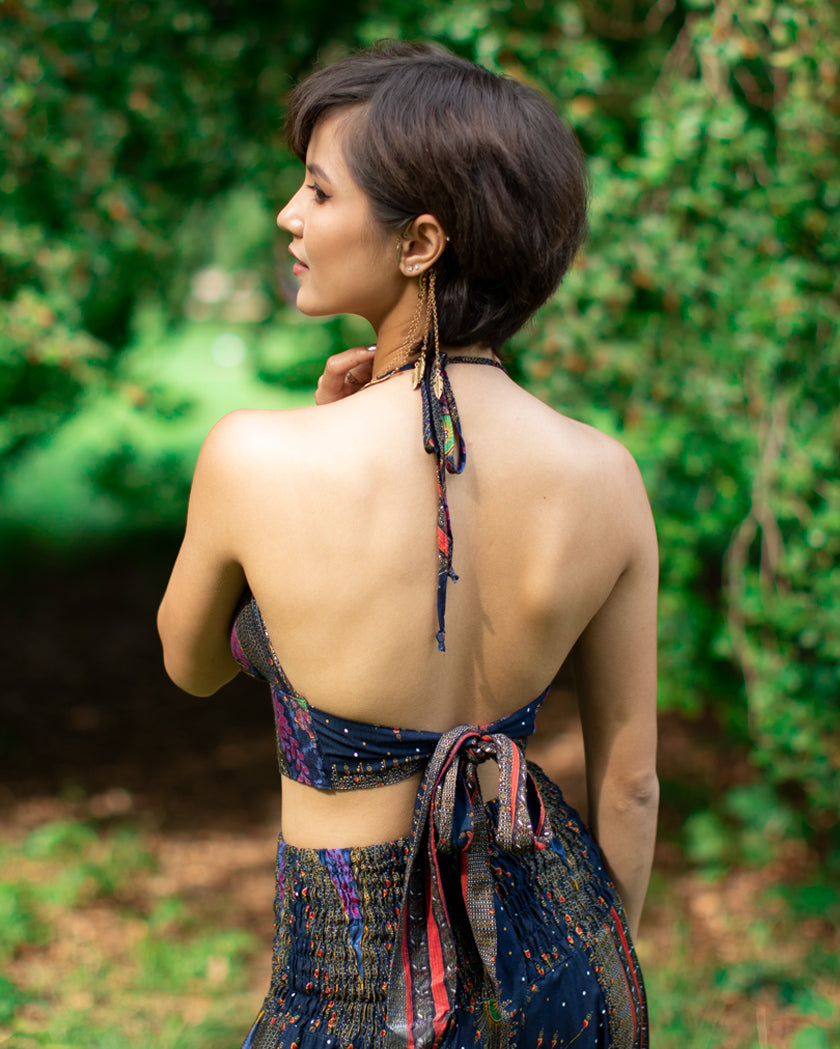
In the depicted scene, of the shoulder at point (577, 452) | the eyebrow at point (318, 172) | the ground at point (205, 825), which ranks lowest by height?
the ground at point (205, 825)

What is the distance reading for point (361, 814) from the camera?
144 cm

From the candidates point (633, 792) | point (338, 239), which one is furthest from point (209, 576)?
point (633, 792)

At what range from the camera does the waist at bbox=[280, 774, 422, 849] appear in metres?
1.44

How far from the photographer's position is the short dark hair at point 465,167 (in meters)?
1.32

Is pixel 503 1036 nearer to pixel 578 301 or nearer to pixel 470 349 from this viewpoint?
pixel 470 349

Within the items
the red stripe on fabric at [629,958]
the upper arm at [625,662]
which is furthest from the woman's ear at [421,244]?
the red stripe on fabric at [629,958]

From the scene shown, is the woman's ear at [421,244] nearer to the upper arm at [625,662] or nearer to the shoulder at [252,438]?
the shoulder at [252,438]

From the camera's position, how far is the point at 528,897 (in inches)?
60.1

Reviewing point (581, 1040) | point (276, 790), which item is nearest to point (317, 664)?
point (581, 1040)

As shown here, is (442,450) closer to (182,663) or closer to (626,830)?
(182,663)

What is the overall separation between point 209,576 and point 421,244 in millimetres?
506

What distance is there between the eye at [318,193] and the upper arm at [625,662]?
20.6 inches

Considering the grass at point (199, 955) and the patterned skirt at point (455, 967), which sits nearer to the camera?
the patterned skirt at point (455, 967)

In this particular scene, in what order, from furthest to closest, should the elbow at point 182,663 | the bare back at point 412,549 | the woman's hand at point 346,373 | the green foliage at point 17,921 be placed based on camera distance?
the green foliage at point 17,921 → the woman's hand at point 346,373 → the elbow at point 182,663 → the bare back at point 412,549
